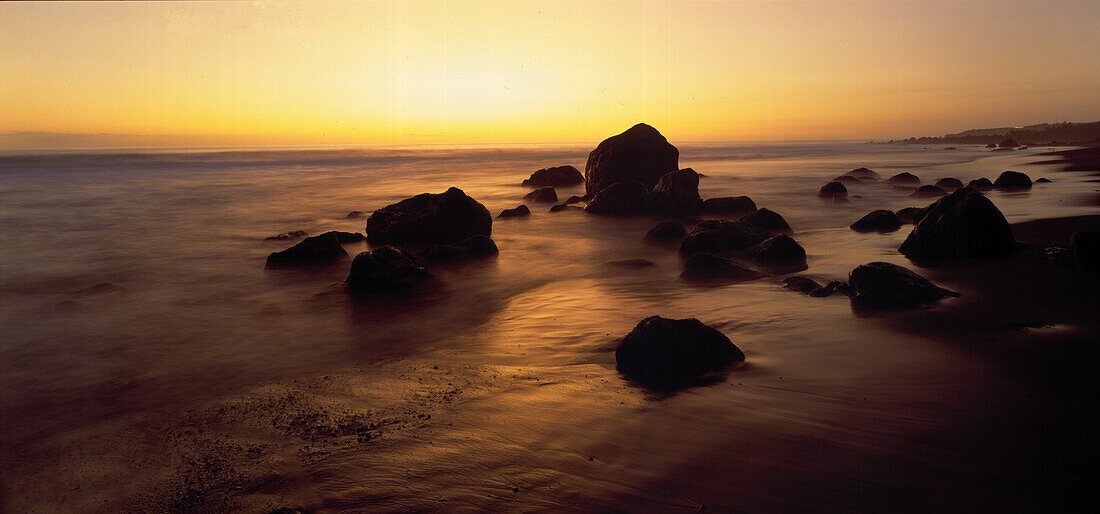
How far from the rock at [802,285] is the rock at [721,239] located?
289cm

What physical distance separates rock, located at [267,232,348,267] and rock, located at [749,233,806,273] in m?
8.65

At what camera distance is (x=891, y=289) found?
22.6 feet

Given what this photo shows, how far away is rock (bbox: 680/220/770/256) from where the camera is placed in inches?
452

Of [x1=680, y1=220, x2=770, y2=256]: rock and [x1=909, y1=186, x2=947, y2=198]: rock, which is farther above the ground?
[x1=909, y1=186, x2=947, y2=198]: rock

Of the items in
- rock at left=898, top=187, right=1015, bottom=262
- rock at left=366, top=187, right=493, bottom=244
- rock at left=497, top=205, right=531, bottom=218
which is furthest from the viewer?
rock at left=497, top=205, right=531, bottom=218

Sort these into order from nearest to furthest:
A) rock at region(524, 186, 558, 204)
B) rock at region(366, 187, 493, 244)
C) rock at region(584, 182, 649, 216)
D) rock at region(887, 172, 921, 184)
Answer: rock at region(366, 187, 493, 244)
rock at region(584, 182, 649, 216)
rock at region(524, 186, 558, 204)
rock at region(887, 172, 921, 184)

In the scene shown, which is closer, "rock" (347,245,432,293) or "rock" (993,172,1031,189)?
"rock" (347,245,432,293)

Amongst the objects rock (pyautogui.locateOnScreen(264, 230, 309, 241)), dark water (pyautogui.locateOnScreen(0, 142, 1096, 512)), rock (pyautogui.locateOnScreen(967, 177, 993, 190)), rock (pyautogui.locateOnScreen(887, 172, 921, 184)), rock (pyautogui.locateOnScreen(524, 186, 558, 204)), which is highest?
rock (pyautogui.locateOnScreen(887, 172, 921, 184))

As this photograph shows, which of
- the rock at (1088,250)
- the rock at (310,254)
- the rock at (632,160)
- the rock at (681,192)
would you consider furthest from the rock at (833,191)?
the rock at (310,254)

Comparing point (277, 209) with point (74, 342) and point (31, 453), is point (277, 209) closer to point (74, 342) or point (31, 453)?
point (74, 342)

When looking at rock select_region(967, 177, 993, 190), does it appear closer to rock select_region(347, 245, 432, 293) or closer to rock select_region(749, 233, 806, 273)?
rock select_region(749, 233, 806, 273)

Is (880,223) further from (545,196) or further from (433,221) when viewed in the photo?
(545,196)

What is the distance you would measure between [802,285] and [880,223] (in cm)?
688

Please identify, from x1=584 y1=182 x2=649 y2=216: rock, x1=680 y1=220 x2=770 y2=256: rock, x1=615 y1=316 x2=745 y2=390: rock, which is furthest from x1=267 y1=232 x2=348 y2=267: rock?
x1=584 y1=182 x2=649 y2=216: rock
